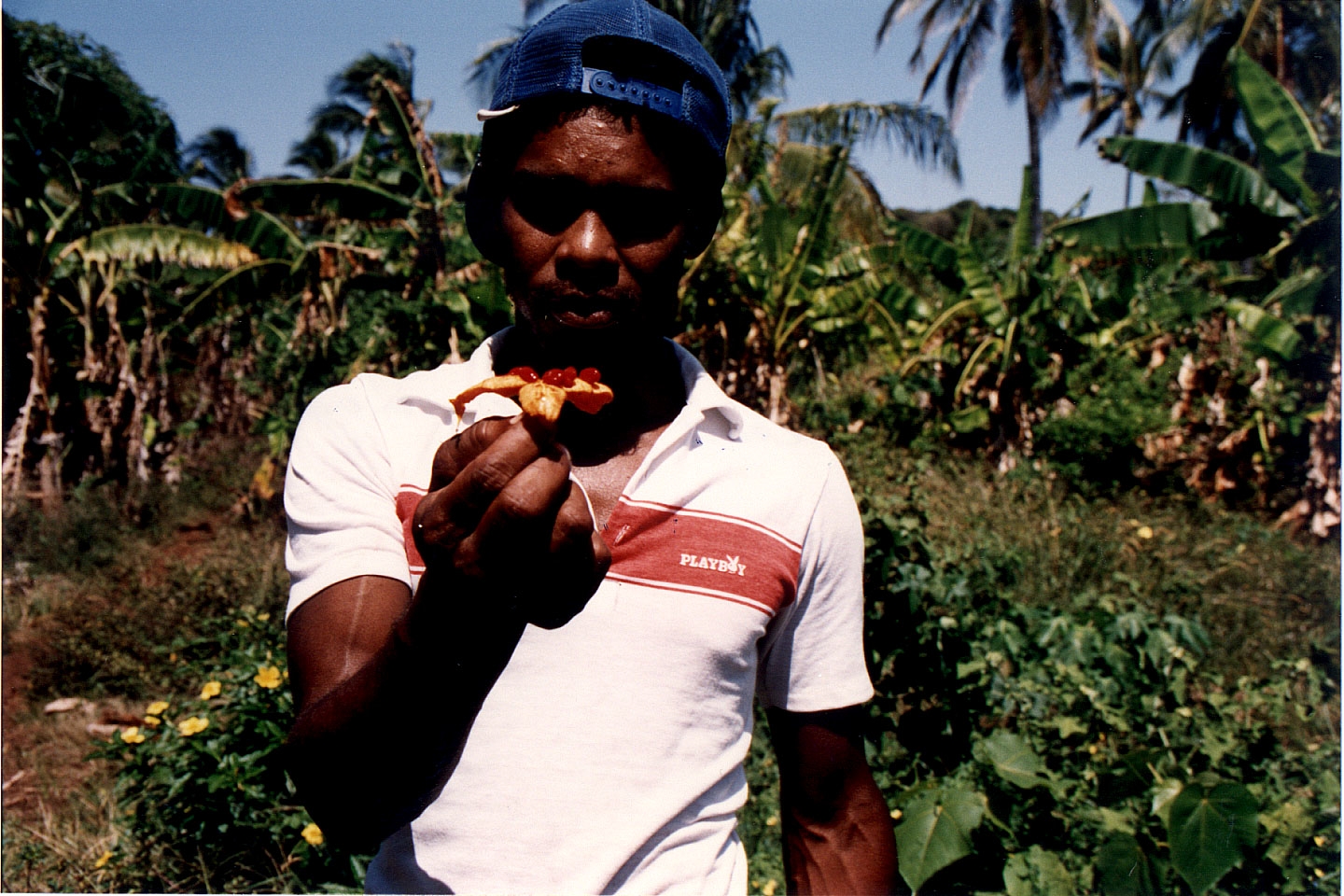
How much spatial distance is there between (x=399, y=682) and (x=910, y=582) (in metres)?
1.89

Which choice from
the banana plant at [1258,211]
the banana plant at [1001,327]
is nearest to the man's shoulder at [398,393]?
the banana plant at [1258,211]

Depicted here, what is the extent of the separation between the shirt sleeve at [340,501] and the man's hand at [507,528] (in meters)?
0.29

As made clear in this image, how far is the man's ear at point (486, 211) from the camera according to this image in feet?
4.37


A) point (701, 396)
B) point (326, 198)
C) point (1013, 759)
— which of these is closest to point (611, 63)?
point (701, 396)

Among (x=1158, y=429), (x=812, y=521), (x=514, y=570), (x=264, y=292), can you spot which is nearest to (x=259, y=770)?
(x=812, y=521)

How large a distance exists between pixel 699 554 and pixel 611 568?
0.13 meters

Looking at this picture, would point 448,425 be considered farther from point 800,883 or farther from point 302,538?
point 800,883

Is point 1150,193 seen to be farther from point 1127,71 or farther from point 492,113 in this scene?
point 1127,71

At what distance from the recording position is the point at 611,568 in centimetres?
125

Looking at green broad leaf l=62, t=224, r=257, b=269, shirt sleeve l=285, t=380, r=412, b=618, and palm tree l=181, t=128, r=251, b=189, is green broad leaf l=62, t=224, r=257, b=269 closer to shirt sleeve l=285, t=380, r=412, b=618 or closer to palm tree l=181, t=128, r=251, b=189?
shirt sleeve l=285, t=380, r=412, b=618

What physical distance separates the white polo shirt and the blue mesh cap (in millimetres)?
418

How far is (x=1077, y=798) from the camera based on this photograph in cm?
249

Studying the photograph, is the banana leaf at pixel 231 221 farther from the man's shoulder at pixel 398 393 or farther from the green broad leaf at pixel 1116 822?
the green broad leaf at pixel 1116 822

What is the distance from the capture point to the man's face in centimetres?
123
